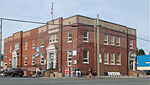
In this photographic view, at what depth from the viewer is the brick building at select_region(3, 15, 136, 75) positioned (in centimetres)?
3516

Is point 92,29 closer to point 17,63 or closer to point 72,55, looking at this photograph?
point 72,55

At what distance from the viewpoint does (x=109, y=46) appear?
39719mm

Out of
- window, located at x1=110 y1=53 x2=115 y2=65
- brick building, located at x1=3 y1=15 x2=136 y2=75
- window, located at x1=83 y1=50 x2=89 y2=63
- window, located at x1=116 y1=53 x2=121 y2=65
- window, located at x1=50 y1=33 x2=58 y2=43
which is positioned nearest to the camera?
brick building, located at x1=3 y1=15 x2=136 y2=75

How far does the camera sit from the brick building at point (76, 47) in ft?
115

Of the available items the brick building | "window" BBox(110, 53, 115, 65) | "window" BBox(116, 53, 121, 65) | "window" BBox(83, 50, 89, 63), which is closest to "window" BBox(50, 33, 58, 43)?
the brick building

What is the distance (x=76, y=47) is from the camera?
3441 centimetres

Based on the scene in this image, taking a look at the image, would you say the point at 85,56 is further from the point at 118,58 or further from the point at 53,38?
the point at 118,58

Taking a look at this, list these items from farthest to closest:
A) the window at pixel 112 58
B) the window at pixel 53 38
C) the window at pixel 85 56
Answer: the window at pixel 112 58 < the window at pixel 53 38 < the window at pixel 85 56

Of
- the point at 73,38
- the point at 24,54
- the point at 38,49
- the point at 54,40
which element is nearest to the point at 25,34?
the point at 24,54

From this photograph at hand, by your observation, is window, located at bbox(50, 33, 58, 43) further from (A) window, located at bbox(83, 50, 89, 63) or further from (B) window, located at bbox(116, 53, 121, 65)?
(B) window, located at bbox(116, 53, 121, 65)

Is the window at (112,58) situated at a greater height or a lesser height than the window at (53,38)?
lesser

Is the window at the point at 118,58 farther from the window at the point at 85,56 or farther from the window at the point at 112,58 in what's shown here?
the window at the point at 85,56

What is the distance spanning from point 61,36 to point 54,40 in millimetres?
2254

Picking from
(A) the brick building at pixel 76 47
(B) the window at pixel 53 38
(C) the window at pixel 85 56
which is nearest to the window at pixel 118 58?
(A) the brick building at pixel 76 47
